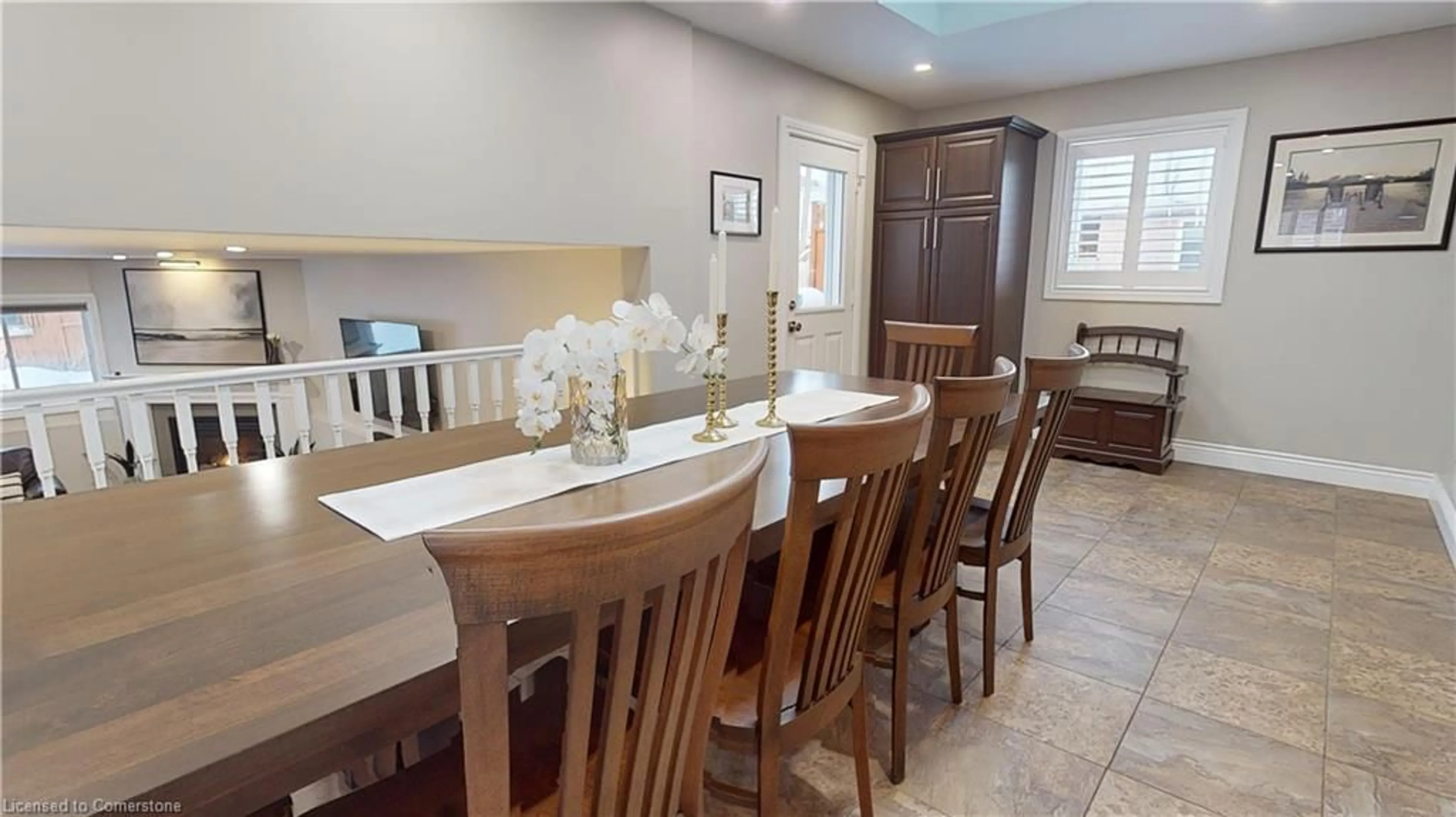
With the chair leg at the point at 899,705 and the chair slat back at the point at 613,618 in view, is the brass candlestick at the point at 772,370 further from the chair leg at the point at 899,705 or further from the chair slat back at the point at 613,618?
the chair slat back at the point at 613,618

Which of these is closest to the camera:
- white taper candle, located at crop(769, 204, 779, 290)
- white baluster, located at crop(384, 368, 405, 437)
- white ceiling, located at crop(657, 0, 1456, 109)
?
white taper candle, located at crop(769, 204, 779, 290)

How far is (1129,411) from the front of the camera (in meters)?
4.12

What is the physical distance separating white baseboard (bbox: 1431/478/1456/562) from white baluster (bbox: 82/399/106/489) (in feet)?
16.9

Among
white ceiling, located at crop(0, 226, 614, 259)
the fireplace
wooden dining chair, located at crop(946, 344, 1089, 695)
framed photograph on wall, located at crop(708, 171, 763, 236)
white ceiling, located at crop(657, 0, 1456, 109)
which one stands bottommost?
the fireplace

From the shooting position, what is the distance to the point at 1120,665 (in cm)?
214

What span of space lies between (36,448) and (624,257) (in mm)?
2448

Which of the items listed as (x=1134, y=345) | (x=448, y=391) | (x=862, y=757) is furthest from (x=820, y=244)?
(x=862, y=757)

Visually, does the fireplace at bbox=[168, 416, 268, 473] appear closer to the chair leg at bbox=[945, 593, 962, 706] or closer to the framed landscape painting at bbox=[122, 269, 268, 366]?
the framed landscape painting at bbox=[122, 269, 268, 366]

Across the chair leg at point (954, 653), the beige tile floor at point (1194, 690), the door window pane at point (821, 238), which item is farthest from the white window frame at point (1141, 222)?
the chair leg at point (954, 653)

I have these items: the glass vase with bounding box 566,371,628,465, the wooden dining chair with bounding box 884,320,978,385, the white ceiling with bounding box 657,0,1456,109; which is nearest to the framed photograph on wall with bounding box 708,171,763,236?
the white ceiling with bounding box 657,0,1456,109

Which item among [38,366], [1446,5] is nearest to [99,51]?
[1446,5]

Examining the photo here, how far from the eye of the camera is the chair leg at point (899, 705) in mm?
1604

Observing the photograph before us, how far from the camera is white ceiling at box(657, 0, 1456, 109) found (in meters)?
3.18

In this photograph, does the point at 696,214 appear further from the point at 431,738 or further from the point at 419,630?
the point at 419,630
